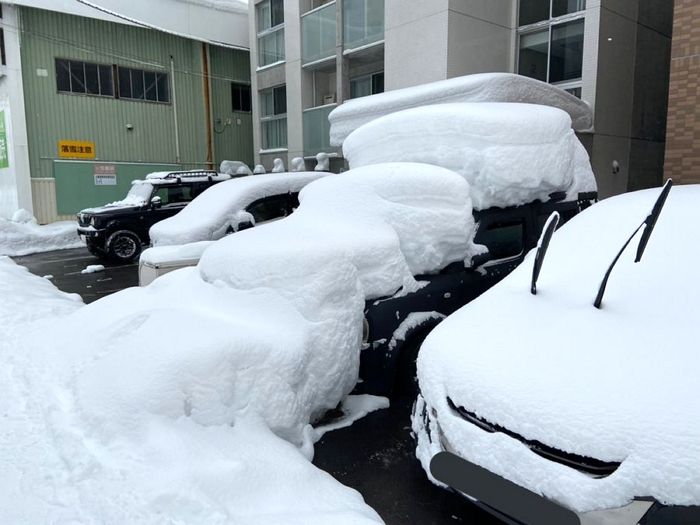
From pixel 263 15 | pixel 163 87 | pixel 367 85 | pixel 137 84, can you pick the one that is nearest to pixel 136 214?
pixel 367 85

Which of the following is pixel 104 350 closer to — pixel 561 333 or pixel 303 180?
pixel 561 333

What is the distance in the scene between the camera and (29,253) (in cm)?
1338

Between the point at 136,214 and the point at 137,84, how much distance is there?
32.4 ft

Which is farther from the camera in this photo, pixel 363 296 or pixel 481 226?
pixel 481 226

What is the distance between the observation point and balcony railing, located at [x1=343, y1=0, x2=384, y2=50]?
42.9 feet

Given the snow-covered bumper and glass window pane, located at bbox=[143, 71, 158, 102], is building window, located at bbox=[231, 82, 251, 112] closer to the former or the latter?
glass window pane, located at bbox=[143, 71, 158, 102]

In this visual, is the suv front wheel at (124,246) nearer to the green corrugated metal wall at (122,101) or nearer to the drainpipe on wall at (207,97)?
the green corrugated metal wall at (122,101)

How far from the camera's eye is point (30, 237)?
1407cm

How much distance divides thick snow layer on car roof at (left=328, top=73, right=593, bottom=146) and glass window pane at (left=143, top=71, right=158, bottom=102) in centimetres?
1157

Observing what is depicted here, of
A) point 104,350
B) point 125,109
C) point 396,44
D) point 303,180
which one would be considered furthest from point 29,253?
point 104,350

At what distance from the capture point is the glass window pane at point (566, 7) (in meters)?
10.5

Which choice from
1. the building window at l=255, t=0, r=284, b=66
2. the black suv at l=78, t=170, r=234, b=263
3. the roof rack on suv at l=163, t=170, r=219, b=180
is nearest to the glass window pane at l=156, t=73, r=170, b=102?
the building window at l=255, t=0, r=284, b=66

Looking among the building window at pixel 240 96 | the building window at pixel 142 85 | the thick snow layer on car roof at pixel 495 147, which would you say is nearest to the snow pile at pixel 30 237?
the building window at pixel 142 85

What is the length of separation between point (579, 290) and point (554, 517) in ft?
3.76
